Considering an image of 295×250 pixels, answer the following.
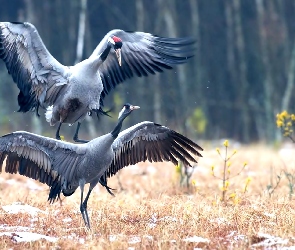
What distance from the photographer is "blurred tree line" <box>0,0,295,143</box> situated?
20609 millimetres

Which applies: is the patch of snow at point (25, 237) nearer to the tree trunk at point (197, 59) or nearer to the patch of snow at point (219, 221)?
the patch of snow at point (219, 221)

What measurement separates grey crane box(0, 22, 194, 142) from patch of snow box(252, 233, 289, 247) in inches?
111

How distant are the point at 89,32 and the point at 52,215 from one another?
49.7 ft

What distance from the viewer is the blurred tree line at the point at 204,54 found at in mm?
20609

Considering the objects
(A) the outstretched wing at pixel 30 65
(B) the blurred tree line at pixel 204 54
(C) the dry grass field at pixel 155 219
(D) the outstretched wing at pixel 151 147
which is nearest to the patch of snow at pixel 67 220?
(C) the dry grass field at pixel 155 219

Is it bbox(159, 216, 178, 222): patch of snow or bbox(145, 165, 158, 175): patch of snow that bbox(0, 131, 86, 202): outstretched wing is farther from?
bbox(145, 165, 158, 175): patch of snow

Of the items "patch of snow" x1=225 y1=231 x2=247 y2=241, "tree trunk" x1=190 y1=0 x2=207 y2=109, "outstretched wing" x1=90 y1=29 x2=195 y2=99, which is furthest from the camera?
"tree trunk" x1=190 y1=0 x2=207 y2=109

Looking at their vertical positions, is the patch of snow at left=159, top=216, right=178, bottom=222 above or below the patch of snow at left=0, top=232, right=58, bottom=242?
above

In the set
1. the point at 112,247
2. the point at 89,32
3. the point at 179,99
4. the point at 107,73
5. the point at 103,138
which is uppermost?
the point at 89,32

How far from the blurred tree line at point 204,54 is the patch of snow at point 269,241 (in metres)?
13.5

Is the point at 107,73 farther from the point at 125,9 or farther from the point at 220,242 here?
the point at 125,9

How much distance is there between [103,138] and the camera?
7016 millimetres

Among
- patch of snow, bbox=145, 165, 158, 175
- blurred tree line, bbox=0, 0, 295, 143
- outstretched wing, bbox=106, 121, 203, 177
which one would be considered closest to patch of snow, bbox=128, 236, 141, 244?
outstretched wing, bbox=106, 121, 203, 177

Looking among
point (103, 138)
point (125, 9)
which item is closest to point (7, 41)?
point (103, 138)
